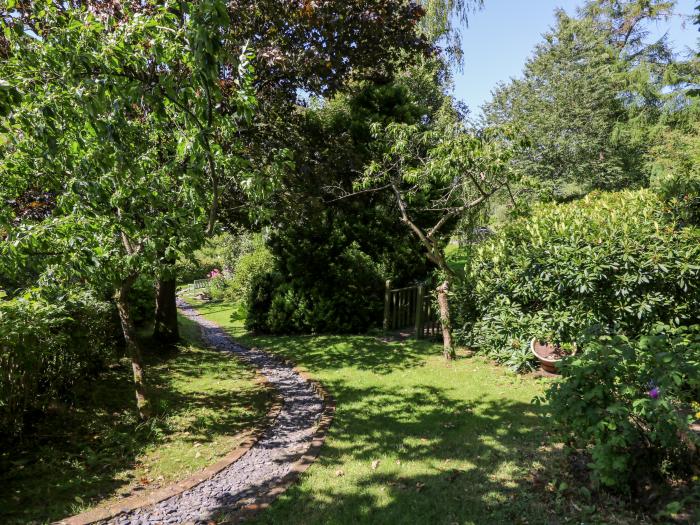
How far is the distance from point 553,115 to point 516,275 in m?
16.9

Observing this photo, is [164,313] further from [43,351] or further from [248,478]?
[248,478]

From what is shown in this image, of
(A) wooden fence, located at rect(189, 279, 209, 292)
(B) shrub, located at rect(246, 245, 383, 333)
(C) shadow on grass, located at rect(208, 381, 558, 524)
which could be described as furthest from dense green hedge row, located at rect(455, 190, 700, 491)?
(A) wooden fence, located at rect(189, 279, 209, 292)

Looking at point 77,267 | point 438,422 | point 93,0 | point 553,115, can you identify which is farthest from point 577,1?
point 77,267

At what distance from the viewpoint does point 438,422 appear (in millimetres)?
4918

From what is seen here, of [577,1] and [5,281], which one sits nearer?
[5,281]

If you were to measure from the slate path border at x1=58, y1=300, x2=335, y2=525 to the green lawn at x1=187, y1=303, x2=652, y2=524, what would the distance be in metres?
0.21

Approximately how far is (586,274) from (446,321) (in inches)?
102

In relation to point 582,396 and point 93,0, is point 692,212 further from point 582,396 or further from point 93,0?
point 93,0

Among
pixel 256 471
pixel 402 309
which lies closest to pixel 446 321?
pixel 402 309

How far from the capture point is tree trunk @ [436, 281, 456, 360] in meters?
7.53

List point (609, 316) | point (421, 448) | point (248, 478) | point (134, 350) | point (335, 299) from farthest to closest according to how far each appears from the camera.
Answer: point (335, 299), point (609, 316), point (134, 350), point (421, 448), point (248, 478)

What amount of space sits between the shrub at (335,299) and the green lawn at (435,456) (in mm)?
3325

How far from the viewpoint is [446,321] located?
7.55 m

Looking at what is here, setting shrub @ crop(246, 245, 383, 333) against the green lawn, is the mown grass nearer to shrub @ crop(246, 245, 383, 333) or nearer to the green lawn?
the green lawn
